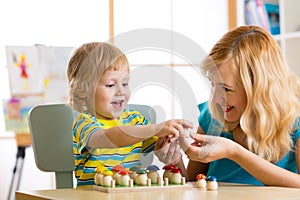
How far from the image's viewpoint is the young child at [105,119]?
3.84 feet

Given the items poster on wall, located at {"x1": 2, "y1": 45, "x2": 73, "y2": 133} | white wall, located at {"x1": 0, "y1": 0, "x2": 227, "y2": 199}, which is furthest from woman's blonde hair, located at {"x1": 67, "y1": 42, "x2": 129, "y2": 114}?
white wall, located at {"x1": 0, "y1": 0, "x2": 227, "y2": 199}

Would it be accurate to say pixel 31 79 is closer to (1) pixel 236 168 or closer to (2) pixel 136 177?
(1) pixel 236 168

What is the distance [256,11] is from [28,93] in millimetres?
1438

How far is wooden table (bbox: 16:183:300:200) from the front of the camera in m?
1.06

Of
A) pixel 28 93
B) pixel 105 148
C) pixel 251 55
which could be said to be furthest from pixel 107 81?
pixel 28 93

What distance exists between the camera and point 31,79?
3447 mm

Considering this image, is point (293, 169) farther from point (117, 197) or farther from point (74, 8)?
point (74, 8)

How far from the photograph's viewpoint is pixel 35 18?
360 cm

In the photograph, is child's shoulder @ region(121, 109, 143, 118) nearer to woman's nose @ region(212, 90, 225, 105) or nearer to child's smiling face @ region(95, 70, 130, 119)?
child's smiling face @ region(95, 70, 130, 119)

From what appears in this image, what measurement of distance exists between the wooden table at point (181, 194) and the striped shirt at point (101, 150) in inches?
5.5

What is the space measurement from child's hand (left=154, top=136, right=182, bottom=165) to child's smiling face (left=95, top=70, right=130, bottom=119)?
0.35 ft

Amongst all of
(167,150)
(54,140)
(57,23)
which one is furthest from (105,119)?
(57,23)

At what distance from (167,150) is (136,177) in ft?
0.33

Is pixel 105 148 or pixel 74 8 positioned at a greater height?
pixel 74 8
